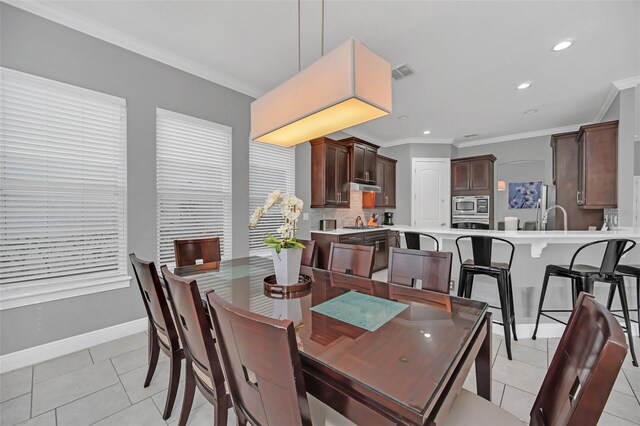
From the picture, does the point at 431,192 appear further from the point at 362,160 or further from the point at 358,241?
the point at 358,241

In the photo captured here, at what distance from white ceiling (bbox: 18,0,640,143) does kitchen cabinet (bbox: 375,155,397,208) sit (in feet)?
6.99

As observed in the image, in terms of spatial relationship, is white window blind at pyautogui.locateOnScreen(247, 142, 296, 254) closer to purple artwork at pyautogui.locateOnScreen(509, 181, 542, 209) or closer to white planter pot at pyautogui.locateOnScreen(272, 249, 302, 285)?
white planter pot at pyautogui.locateOnScreen(272, 249, 302, 285)

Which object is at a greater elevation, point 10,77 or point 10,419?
point 10,77

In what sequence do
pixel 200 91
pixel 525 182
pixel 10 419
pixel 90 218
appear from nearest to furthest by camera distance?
pixel 10 419 → pixel 90 218 → pixel 200 91 → pixel 525 182

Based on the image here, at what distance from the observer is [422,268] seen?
190 centimetres

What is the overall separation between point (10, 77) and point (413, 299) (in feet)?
11.3

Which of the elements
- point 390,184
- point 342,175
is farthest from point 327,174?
point 390,184

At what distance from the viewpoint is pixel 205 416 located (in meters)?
1.71

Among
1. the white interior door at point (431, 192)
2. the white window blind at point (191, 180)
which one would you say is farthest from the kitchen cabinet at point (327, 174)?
the white interior door at point (431, 192)

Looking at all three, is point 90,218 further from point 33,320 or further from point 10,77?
point 10,77

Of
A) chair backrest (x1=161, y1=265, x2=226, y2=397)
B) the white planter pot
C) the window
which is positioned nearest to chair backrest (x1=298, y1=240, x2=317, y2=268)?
the white planter pot

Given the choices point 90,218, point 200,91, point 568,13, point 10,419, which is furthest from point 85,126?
point 568,13

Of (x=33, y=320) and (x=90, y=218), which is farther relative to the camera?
(x=90, y=218)

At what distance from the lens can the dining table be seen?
0.79 m
